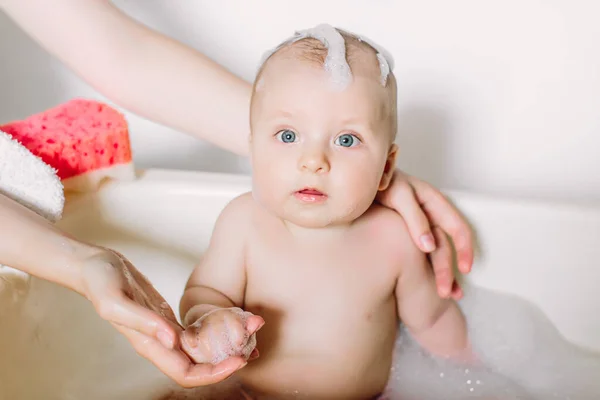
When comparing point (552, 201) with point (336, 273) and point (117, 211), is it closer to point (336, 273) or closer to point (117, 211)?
point (336, 273)

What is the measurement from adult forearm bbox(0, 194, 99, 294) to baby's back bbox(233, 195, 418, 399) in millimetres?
268

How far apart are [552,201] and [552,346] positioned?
23 cm

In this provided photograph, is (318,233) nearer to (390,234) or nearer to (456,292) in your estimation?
(390,234)

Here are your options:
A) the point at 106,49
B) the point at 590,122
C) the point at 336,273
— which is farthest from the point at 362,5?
the point at 336,273

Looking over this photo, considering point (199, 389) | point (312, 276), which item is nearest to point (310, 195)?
point (312, 276)

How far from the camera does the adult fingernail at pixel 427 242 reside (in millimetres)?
936

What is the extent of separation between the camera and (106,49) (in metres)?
1.10

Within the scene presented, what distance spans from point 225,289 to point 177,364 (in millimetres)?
271

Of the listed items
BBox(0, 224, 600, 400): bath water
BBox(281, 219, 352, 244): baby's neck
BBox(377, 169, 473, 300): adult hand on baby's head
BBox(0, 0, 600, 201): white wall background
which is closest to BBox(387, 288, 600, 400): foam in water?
BBox(0, 224, 600, 400): bath water

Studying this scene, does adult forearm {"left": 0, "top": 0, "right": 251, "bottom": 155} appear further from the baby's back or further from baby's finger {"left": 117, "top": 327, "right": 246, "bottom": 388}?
baby's finger {"left": 117, "top": 327, "right": 246, "bottom": 388}

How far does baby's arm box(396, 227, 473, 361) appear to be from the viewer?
0.96 m

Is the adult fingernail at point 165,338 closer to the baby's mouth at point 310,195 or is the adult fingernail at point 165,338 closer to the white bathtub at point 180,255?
the baby's mouth at point 310,195

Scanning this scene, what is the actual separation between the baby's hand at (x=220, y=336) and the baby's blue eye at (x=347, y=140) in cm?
22

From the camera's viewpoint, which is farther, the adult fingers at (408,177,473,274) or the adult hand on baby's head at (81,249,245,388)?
the adult fingers at (408,177,473,274)
